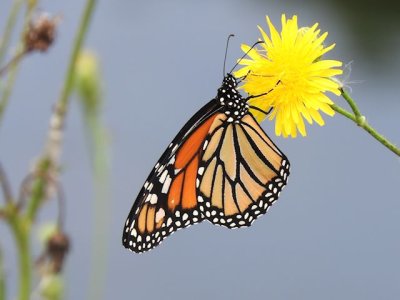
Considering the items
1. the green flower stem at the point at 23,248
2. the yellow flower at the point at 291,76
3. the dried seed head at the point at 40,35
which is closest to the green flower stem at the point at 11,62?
the dried seed head at the point at 40,35

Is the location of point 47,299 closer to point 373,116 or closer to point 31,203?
point 31,203

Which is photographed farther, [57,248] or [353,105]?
[57,248]

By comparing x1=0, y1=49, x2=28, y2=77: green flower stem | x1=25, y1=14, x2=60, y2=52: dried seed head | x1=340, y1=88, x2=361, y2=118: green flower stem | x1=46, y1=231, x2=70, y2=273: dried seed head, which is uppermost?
x1=25, y1=14, x2=60, y2=52: dried seed head

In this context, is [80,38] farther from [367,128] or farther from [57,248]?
[367,128]

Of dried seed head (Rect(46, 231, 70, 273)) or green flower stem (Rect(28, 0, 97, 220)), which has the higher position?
green flower stem (Rect(28, 0, 97, 220))

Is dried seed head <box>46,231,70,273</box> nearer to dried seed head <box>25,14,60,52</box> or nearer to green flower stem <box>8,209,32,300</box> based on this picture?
green flower stem <box>8,209,32,300</box>

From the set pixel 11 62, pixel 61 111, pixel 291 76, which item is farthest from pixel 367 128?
pixel 61 111

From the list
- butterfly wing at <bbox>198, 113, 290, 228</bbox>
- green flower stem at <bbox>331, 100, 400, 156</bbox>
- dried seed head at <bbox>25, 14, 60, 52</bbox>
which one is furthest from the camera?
dried seed head at <bbox>25, 14, 60, 52</bbox>

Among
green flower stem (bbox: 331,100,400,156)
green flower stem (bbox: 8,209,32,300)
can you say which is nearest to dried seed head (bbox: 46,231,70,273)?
green flower stem (bbox: 8,209,32,300)

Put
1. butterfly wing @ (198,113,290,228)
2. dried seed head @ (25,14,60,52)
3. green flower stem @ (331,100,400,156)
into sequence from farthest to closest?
dried seed head @ (25,14,60,52) < butterfly wing @ (198,113,290,228) < green flower stem @ (331,100,400,156)
